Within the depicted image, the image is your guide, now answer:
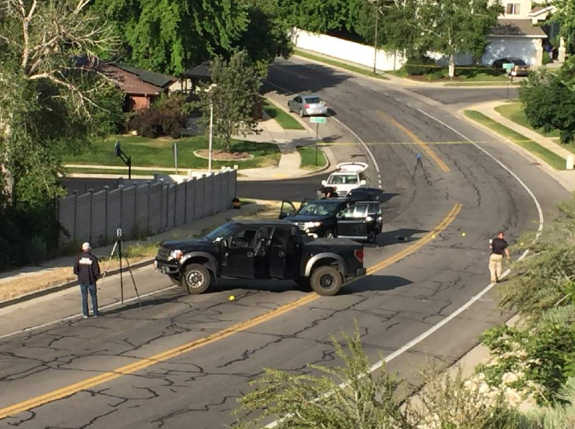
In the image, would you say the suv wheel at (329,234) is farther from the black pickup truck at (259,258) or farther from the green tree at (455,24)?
the green tree at (455,24)

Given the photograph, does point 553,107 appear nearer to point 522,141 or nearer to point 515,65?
point 522,141

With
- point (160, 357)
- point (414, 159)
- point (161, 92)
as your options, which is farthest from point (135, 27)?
point (160, 357)

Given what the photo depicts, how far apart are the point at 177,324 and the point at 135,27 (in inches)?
2290

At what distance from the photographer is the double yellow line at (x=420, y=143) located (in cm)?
6750

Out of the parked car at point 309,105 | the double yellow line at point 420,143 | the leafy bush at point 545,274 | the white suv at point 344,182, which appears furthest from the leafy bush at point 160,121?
the leafy bush at point 545,274

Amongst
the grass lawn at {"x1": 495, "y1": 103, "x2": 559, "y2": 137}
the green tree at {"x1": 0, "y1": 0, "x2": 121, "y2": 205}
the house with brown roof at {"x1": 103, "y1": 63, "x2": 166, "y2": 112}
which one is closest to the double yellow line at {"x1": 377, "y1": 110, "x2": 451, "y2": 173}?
the grass lawn at {"x1": 495, "y1": 103, "x2": 559, "y2": 137}

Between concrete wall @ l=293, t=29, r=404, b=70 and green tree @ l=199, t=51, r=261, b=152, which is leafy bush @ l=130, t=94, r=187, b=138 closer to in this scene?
green tree @ l=199, t=51, r=261, b=152

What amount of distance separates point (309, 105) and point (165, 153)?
1787 centimetres

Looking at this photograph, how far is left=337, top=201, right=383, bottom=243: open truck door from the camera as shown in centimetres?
3862

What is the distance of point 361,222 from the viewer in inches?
1526

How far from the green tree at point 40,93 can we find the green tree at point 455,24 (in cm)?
6187

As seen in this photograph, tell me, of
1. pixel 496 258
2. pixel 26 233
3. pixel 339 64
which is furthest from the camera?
pixel 339 64

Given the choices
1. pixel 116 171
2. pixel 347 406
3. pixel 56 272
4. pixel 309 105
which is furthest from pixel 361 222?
pixel 309 105

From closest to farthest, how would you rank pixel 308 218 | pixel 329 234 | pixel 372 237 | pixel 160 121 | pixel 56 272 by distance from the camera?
pixel 56 272 → pixel 308 218 → pixel 329 234 → pixel 372 237 → pixel 160 121
